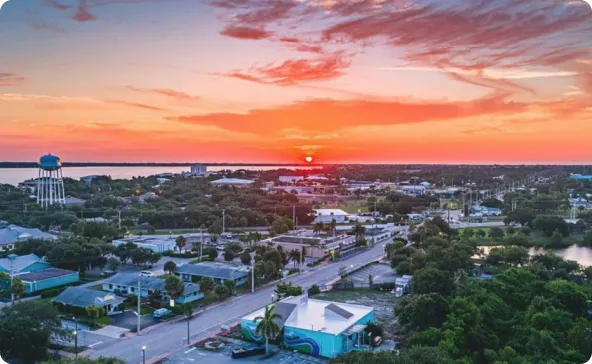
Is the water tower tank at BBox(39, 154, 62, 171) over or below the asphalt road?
over

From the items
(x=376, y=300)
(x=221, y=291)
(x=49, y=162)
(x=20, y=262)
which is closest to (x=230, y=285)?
(x=221, y=291)

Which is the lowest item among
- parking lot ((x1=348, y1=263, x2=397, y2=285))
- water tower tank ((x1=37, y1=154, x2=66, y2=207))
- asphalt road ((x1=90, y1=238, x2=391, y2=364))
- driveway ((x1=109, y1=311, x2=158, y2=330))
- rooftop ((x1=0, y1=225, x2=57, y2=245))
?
driveway ((x1=109, y1=311, x2=158, y2=330))

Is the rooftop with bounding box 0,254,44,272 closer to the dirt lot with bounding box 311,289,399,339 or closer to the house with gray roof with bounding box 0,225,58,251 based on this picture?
the house with gray roof with bounding box 0,225,58,251

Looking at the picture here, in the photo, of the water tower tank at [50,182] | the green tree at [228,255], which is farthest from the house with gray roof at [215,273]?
the water tower tank at [50,182]

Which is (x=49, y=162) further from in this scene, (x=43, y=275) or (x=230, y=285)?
(x=230, y=285)

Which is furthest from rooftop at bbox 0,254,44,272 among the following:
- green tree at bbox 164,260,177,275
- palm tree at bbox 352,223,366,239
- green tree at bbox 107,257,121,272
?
palm tree at bbox 352,223,366,239

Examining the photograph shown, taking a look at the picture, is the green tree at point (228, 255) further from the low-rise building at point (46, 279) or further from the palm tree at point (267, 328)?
the palm tree at point (267, 328)
